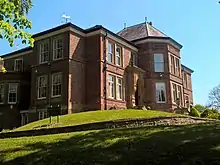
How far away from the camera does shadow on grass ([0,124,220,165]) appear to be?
A: 9766mm

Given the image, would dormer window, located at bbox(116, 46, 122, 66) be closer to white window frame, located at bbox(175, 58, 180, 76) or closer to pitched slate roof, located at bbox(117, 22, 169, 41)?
pitched slate roof, located at bbox(117, 22, 169, 41)

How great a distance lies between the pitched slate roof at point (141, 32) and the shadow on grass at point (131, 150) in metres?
27.6

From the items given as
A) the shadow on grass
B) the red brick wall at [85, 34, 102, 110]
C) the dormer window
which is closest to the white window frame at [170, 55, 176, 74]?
the dormer window

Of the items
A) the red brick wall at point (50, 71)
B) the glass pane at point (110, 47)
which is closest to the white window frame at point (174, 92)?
the glass pane at point (110, 47)

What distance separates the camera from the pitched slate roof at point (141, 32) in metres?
40.4

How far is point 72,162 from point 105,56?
23.3m

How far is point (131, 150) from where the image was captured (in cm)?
1098

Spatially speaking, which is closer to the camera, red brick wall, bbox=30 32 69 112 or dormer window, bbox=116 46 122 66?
red brick wall, bbox=30 32 69 112

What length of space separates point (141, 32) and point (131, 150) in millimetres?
31727

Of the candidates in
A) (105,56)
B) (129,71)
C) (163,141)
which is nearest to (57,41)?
(105,56)

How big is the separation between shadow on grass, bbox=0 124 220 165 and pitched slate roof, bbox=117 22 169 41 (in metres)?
27.6

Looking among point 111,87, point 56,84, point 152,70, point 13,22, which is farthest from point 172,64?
point 13,22

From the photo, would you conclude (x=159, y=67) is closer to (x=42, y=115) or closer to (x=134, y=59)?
(x=134, y=59)

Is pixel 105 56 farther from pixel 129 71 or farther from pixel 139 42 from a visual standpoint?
pixel 139 42
